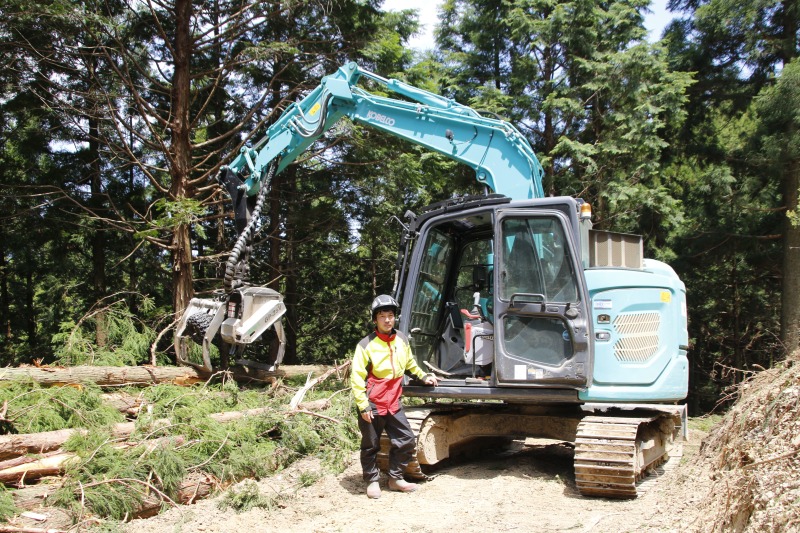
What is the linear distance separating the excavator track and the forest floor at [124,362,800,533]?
13 cm

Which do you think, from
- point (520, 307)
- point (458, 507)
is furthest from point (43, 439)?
point (520, 307)

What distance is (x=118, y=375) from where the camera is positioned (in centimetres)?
850

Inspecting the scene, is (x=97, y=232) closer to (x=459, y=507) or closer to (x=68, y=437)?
(x=68, y=437)

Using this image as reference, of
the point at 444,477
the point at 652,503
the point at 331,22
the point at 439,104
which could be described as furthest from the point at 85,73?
the point at 652,503

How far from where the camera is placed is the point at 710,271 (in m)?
17.5

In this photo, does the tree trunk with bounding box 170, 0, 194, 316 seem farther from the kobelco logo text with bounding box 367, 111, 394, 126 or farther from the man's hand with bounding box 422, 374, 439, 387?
the man's hand with bounding box 422, 374, 439, 387

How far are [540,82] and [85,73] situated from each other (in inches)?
359

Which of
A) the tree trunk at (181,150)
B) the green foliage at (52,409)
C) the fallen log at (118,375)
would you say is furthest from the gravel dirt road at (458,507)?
the tree trunk at (181,150)

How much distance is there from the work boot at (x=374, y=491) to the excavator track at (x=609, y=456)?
1.60 metres

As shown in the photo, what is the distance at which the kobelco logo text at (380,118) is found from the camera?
7484mm

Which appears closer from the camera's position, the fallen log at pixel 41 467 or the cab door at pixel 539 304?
the fallen log at pixel 41 467

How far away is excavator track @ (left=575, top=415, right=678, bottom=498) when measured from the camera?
5.20m

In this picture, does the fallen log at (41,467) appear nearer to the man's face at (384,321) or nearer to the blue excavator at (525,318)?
the blue excavator at (525,318)

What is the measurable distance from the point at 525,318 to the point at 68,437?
165 inches
